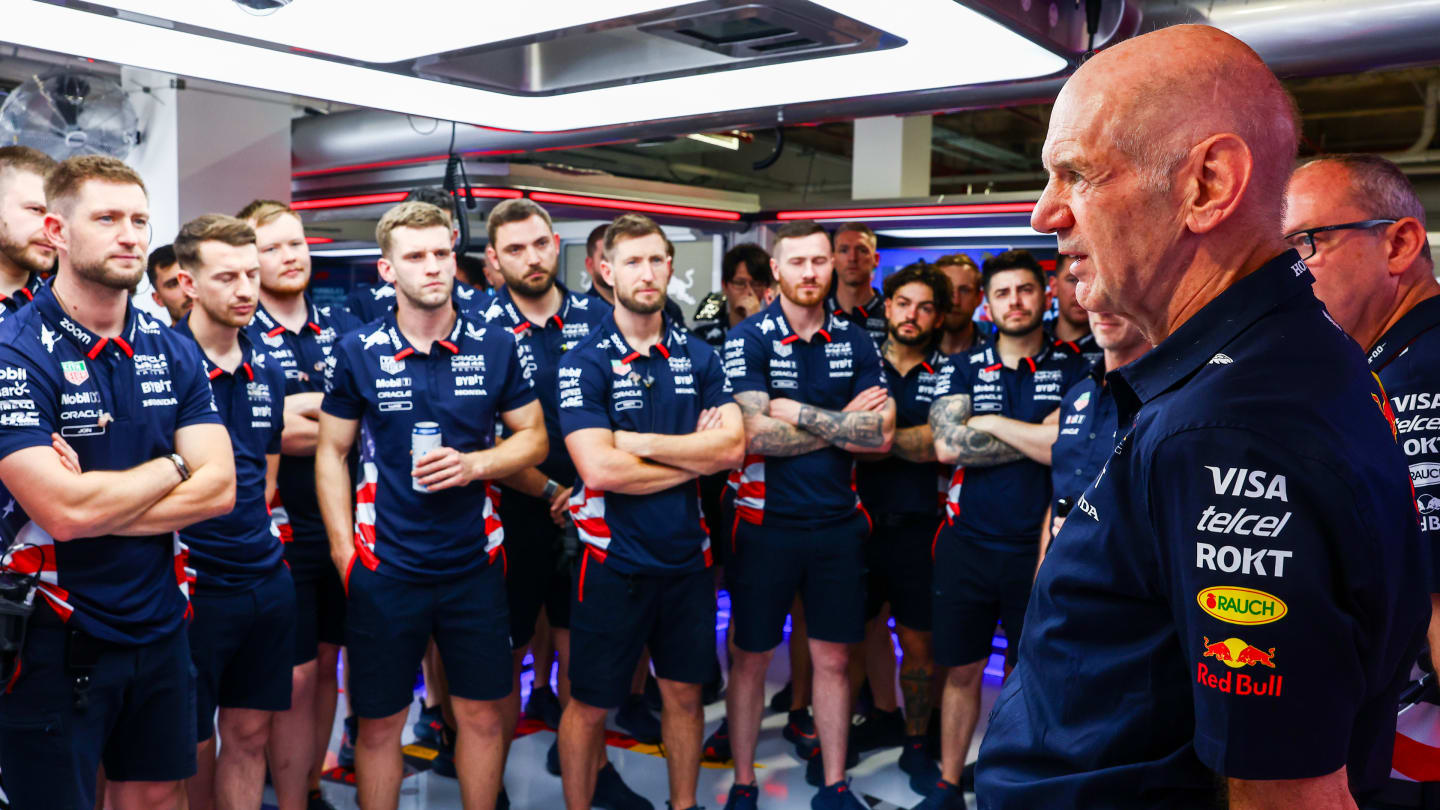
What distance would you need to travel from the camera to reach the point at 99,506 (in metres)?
2.21

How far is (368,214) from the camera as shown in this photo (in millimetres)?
6551

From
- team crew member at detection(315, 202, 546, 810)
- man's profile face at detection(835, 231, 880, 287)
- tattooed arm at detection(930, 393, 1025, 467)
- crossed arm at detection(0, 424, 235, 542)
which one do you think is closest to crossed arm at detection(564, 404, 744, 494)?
team crew member at detection(315, 202, 546, 810)

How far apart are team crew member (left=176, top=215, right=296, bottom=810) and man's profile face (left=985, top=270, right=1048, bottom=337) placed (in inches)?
94.5

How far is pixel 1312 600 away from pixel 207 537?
2.72 metres

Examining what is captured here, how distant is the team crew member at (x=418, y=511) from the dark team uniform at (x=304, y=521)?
36 centimetres

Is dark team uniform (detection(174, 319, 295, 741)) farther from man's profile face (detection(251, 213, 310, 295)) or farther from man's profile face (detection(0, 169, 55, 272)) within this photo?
man's profile face (detection(251, 213, 310, 295))

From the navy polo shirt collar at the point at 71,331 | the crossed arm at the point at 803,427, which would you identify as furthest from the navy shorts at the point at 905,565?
the navy polo shirt collar at the point at 71,331

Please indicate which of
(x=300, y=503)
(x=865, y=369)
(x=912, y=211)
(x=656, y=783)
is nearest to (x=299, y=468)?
(x=300, y=503)

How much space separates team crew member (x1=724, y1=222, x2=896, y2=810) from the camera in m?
3.47

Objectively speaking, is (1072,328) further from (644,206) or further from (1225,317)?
(644,206)

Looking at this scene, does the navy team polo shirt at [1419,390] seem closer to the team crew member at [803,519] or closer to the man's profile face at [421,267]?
the team crew member at [803,519]

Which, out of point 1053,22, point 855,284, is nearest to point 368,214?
point 855,284

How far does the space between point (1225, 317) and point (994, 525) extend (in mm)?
2512

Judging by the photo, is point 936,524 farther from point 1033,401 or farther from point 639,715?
point 639,715
